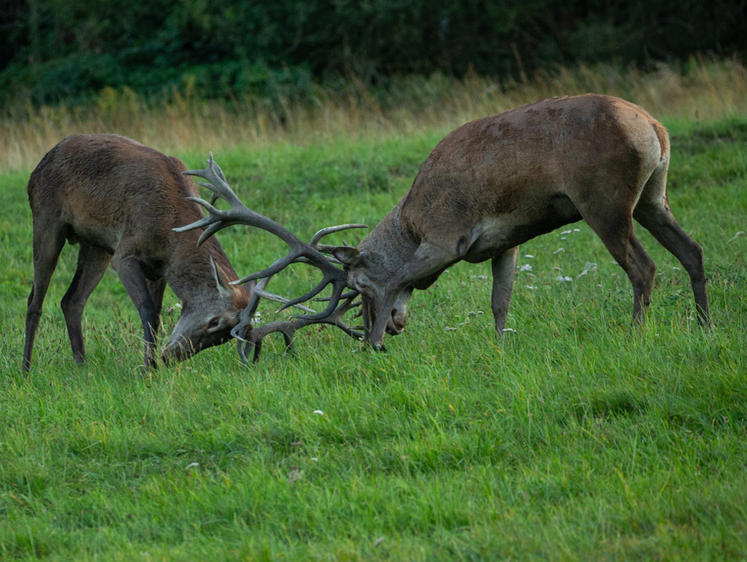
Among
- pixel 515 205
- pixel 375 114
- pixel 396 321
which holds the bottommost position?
pixel 375 114

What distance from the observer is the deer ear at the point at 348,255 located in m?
6.37

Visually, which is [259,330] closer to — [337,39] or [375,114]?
[375,114]

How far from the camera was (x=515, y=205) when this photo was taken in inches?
228

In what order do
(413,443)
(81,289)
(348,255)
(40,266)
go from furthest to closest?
1. (81,289)
2. (40,266)
3. (348,255)
4. (413,443)

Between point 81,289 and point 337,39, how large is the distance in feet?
53.5

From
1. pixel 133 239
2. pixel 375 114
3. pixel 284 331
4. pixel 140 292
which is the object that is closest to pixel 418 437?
pixel 284 331

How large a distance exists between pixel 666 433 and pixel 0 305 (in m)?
7.07

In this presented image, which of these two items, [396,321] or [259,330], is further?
[396,321]

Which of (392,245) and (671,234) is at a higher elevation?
(671,234)

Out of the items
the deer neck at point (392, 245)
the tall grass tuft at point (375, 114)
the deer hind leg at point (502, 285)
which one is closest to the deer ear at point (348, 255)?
the deer neck at point (392, 245)

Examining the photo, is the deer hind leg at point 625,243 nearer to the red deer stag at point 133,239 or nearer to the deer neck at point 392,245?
the deer neck at point 392,245

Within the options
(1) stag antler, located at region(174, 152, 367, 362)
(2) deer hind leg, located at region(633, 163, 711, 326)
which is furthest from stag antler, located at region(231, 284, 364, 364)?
(2) deer hind leg, located at region(633, 163, 711, 326)

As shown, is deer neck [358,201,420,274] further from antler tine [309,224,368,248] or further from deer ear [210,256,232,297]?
deer ear [210,256,232,297]

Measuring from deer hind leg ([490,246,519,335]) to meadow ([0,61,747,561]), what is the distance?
12 centimetres
